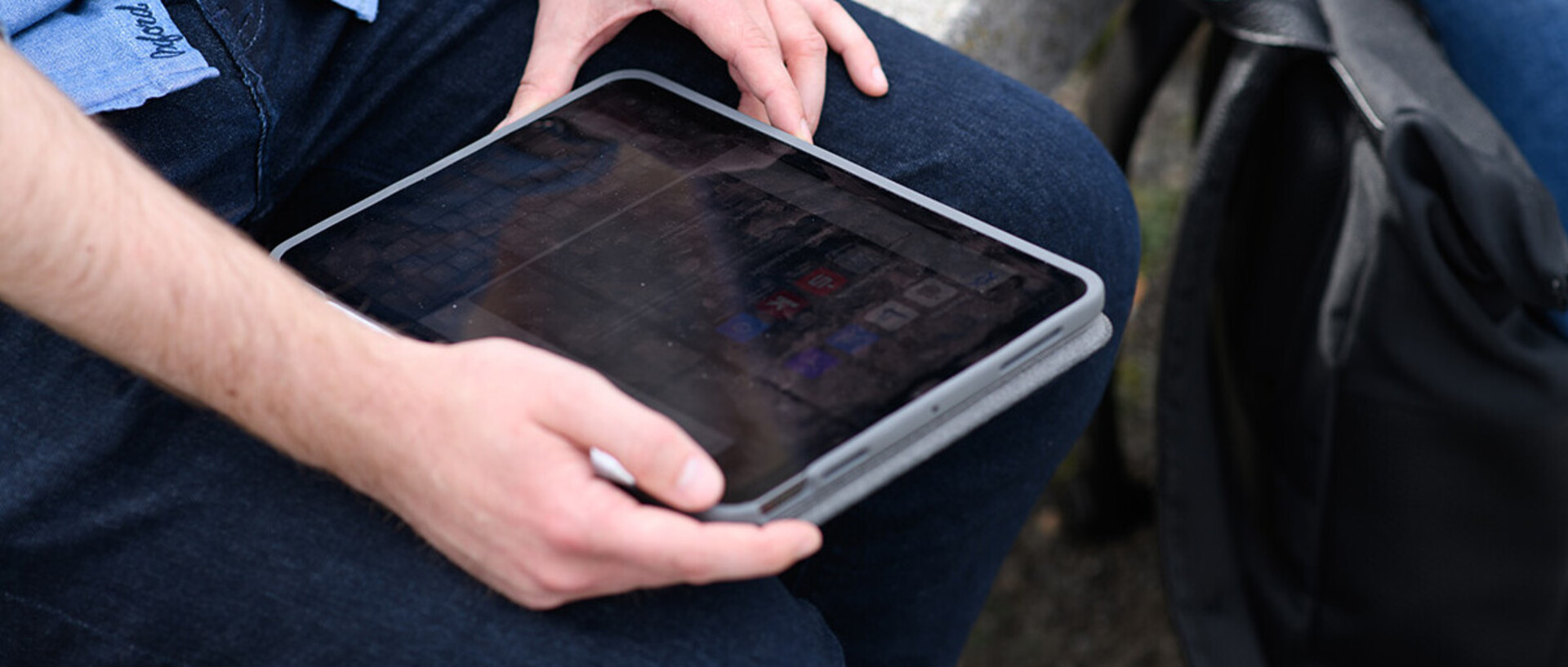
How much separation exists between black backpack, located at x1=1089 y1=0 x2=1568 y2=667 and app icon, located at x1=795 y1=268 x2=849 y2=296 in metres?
0.56

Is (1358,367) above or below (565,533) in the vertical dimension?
below

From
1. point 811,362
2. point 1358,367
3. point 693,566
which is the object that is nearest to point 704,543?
point 693,566

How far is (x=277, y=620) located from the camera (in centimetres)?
70

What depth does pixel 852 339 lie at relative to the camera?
2.26ft

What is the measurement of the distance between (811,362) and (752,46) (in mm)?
323

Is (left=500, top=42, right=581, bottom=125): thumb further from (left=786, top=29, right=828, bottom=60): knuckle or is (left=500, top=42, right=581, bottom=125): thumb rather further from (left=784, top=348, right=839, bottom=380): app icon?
(left=784, top=348, right=839, bottom=380): app icon

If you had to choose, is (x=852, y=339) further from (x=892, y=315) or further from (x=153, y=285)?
(x=153, y=285)

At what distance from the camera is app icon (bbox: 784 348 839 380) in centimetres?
67

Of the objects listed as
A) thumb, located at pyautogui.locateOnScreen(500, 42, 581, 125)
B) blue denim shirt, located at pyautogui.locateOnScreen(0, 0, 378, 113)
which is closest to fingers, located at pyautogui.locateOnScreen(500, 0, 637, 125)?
thumb, located at pyautogui.locateOnScreen(500, 42, 581, 125)

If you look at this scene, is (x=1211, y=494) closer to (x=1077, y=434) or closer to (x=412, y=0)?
(x=1077, y=434)

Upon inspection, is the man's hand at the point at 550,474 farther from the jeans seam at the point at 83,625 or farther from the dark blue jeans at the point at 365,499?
the jeans seam at the point at 83,625

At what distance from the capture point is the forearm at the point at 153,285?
2.03 feet

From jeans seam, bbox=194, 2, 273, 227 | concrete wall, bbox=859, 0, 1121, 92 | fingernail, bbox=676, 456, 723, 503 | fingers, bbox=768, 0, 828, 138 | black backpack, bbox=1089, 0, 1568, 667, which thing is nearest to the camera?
fingernail, bbox=676, 456, 723, 503

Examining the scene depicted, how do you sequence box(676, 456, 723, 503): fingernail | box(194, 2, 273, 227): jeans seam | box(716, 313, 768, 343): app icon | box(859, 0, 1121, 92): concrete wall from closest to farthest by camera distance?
1. box(676, 456, 723, 503): fingernail
2. box(716, 313, 768, 343): app icon
3. box(194, 2, 273, 227): jeans seam
4. box(859, 0, 1121, 92): concrete wall
